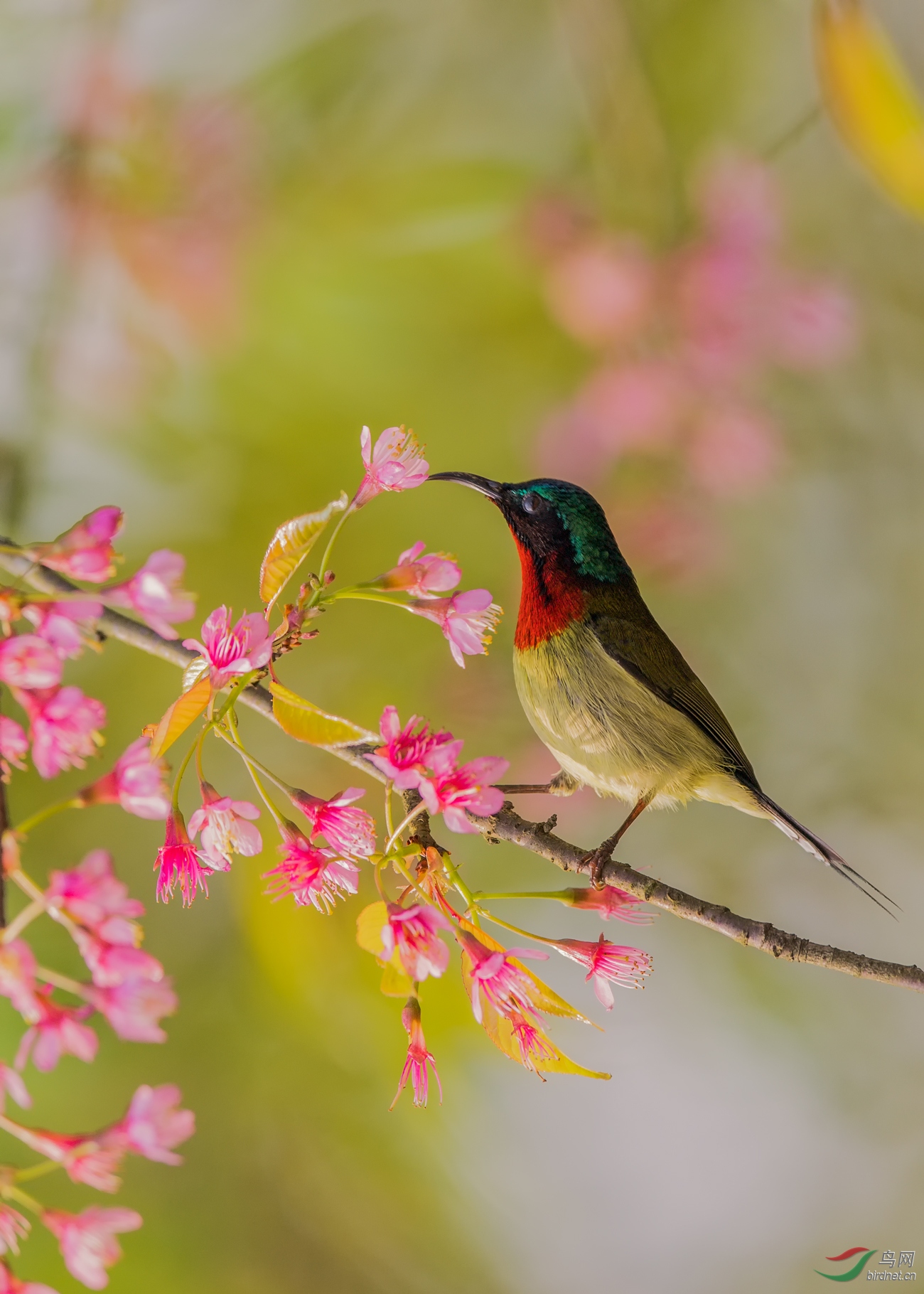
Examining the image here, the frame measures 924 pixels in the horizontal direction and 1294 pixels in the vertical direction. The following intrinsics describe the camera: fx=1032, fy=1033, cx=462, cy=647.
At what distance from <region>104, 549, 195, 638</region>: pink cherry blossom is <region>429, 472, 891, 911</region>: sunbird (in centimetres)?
84

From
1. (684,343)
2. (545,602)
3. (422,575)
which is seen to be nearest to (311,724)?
(422,575)

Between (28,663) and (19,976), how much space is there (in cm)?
23

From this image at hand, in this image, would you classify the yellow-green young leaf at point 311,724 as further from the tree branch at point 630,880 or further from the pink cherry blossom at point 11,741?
the pink cherry blossom at point 11,741

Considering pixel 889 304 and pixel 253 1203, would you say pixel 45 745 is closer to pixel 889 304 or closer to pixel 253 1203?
pixel 253 1203

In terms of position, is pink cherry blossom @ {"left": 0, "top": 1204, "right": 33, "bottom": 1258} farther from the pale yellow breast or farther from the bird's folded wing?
the bird's folded wing

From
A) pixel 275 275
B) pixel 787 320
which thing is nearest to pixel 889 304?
pixel 787 320

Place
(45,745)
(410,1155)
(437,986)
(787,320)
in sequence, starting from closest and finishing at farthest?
(45,745)
(437,986)
(787,320)
(410,1155)

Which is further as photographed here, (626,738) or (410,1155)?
(410,1155)

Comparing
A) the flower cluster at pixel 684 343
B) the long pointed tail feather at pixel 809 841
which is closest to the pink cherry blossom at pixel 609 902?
the long pointed tail feather at pixel 809 841

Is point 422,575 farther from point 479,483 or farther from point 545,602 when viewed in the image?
point 545,602

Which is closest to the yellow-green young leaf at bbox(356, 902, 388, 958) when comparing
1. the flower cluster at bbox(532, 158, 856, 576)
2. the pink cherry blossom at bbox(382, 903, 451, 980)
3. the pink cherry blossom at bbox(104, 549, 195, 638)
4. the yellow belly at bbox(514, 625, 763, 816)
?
the pink cherry blossom at bbox(382, 903, 451, 980)

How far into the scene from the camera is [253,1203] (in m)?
2.90

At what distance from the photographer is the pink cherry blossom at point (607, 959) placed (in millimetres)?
1185

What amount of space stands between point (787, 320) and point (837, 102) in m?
1.40
